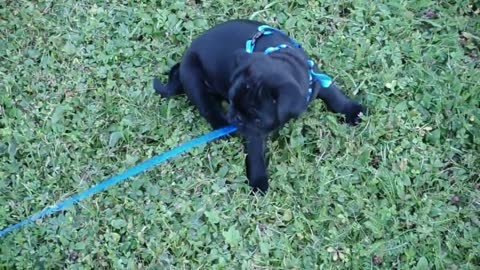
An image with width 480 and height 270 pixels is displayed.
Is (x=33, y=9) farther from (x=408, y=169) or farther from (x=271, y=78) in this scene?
(x=408, y=169)

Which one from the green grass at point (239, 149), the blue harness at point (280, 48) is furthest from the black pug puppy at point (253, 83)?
the green grass at point (239, 149)

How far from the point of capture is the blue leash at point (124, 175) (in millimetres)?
3447

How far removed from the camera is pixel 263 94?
293cm

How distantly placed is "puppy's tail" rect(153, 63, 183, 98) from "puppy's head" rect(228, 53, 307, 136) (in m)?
0.64

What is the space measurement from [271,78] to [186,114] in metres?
0.86

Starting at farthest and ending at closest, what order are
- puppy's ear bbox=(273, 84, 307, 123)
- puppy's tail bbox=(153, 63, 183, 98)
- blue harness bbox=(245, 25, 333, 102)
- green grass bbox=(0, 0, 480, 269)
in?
puppy's tail bbox=(153, 63, 183, 98)
green grass bbox=(0, 0, 480, 269)
blue harness bbox=(245, 25, 333, 102)
puppy's ear bbox=(273, 84, 307, 123)

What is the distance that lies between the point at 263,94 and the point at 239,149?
66 cm

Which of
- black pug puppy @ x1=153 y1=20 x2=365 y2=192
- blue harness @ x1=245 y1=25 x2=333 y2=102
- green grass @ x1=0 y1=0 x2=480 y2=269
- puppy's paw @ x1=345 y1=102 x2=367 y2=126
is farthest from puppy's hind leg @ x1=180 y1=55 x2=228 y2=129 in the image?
puppy's paw @ x1=345 y1=102 x2=367 y2=126

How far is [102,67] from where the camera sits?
3902 mm

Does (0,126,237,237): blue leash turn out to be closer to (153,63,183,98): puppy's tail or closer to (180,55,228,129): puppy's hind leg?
(180,55,228,129): puppy's hind leg

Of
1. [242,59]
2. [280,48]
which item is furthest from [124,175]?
[280,48]

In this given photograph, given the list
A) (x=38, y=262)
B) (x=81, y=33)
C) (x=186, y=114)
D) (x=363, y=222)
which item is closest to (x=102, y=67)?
(x=81, y=33)

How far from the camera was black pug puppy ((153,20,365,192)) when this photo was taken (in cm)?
294

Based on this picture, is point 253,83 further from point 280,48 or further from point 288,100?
point 280,48
